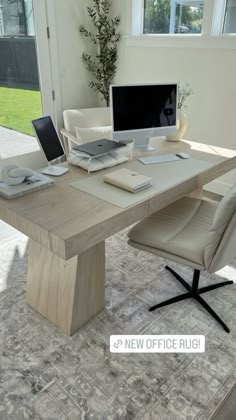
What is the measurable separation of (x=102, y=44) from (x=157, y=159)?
A: 229 cm

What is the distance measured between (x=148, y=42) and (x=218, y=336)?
9.57 feet

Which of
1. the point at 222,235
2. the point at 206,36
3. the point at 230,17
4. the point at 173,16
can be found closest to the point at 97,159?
the point at 222,235

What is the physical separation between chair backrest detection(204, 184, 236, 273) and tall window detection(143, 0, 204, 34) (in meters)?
2.37

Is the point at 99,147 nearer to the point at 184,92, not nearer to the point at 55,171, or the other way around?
the point at 55,171

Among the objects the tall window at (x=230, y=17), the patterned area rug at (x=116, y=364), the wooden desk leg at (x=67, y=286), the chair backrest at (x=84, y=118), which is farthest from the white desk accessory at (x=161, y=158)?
the tall window at (x=230, y=17)

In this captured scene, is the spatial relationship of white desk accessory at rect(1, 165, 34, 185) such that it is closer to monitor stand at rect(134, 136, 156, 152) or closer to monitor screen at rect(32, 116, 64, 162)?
monitor screen at rect(32, 116, 64, 162)

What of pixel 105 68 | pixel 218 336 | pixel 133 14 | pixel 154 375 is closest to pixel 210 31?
pixel 133 14

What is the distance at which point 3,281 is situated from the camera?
2.19 metres

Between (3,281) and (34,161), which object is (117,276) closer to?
(3,281)

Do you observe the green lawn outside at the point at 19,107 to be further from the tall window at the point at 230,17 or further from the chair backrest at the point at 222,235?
the chair backrest at the point at 222,235

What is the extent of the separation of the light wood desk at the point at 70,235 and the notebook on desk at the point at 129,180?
0.32 feet

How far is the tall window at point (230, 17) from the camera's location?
2930mm

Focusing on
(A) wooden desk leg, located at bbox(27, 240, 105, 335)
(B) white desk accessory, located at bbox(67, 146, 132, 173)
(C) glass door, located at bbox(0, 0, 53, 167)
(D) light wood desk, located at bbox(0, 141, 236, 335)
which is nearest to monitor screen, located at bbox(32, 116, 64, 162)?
(B) white desk accessory, located at bbox(67, 146, 132, 173)

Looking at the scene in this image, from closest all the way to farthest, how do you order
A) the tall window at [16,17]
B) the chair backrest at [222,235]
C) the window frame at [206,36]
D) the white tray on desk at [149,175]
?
1. the chair backrest at [222,235]
2. the white tray on desk at [149,175]
3. the window frame at [206,36]
4. the tall window at [16,17]
